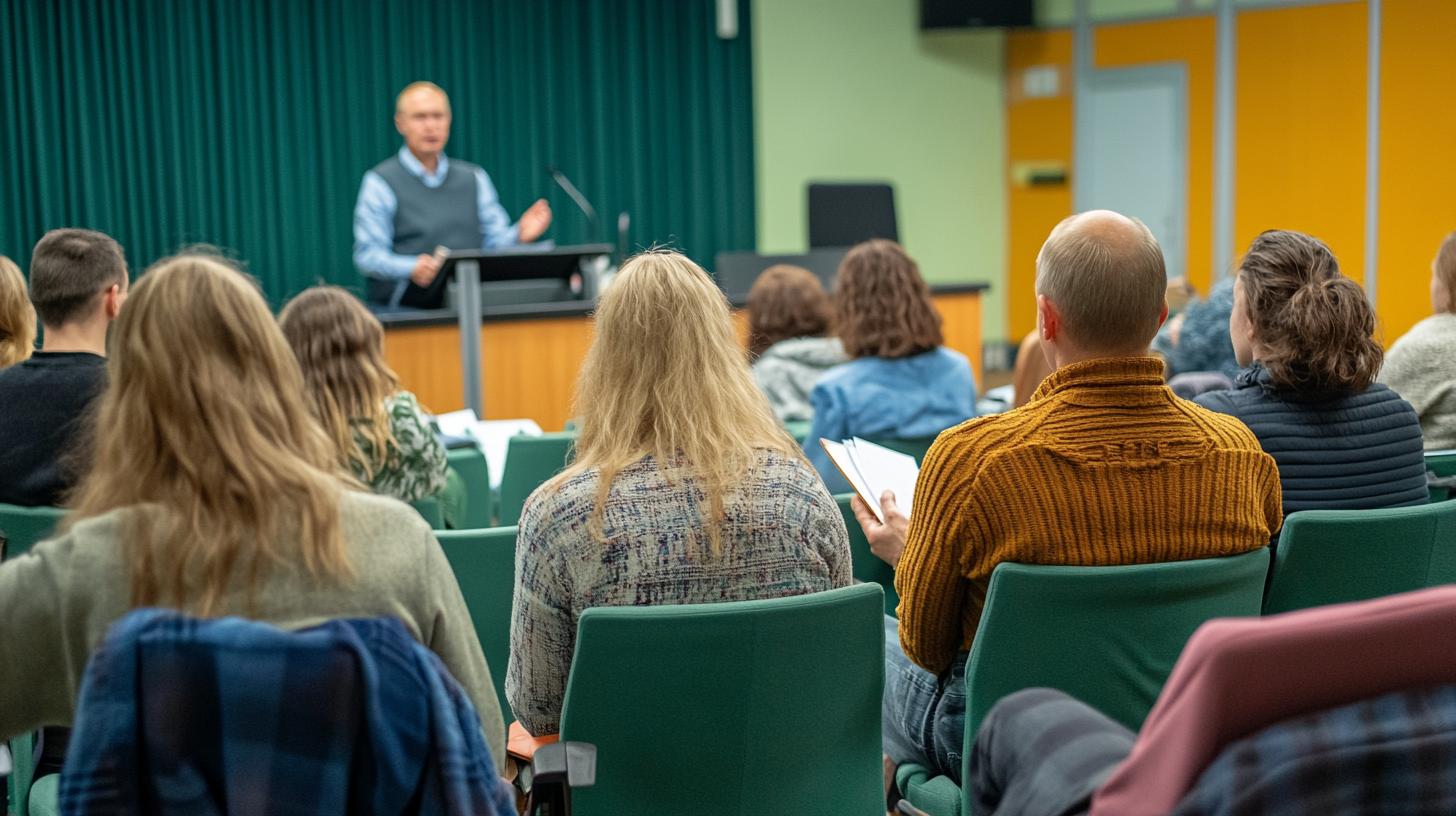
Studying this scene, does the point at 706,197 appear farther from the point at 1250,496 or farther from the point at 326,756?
the point at 326,756

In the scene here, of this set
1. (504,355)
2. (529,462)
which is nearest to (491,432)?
(529,462)

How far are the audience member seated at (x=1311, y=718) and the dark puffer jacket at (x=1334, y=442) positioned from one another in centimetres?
120

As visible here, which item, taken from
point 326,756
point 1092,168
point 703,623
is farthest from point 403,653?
point 1092,168

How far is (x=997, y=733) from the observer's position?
1.38m

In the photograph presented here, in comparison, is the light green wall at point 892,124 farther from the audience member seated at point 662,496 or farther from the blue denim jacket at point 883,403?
the audience member seated at point 662,496

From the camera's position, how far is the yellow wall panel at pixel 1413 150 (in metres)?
8.09

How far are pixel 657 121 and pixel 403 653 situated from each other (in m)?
7.96

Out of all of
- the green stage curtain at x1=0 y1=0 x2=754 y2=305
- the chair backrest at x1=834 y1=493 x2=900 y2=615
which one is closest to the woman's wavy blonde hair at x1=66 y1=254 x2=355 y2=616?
the chair backrest at x1=834 y1=493 x2=900 y2=615

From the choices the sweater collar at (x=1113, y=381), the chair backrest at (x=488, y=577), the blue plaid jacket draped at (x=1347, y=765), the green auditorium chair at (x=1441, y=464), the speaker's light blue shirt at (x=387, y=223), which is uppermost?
the speaker's light blue shirt at (x=387, y=223)

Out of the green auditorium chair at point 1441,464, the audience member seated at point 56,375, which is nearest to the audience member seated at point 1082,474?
the green auditorium chair at point 1441,464

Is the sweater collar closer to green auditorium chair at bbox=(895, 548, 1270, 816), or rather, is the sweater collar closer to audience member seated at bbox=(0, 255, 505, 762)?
green auditorium chair at bbox=(895, 548, 1270, 816)

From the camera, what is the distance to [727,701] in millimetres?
1761

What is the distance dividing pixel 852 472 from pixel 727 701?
28.4 inches

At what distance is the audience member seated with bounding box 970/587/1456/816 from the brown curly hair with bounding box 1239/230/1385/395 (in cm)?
123
